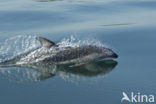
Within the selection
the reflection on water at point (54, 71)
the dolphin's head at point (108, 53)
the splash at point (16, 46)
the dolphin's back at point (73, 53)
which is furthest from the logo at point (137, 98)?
the splash at point (16, 46)

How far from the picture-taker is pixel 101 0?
71.1 ft

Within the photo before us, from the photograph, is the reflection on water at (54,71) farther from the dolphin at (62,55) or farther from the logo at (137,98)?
the logo at (137,98)

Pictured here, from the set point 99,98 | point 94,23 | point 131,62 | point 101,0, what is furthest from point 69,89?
point 101,0

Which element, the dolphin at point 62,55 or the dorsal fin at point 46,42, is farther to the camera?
the dolphin at point 62,55

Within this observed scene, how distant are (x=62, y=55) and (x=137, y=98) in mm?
3376

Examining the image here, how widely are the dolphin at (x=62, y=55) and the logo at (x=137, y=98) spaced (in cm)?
270


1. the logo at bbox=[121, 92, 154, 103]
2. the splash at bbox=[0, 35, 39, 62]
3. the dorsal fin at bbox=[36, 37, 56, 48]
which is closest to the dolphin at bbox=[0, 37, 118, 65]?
the dorsal fin at bbox=[36, 37, 56, 48]

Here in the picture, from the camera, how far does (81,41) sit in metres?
12.8

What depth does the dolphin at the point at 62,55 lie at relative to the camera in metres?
10.9

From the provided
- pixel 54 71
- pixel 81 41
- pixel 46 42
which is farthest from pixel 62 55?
pixel 81 41

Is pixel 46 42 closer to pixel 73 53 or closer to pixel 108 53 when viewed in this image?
pixel 73 53

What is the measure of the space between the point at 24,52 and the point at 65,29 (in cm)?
333

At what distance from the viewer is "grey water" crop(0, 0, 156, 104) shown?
27.8 ft

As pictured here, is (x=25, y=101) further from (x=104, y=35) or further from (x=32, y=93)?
(x=104, y=35)
